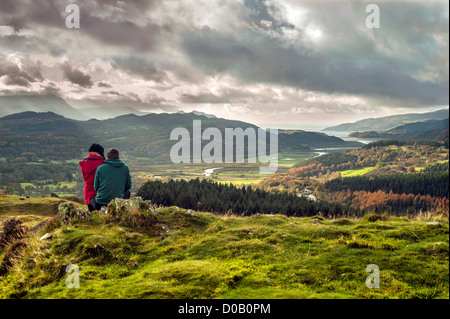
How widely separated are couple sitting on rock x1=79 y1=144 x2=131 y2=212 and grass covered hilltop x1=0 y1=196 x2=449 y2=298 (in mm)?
933

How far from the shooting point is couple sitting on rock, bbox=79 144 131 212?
988cm

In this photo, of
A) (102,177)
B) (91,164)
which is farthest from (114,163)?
(91,164)

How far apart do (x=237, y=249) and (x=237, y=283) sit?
2286 mm

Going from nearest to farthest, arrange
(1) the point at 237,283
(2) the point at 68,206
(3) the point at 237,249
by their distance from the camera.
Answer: (1) the point at 237,283 → (3) the point at 237,249 → (2) the point at 68,206

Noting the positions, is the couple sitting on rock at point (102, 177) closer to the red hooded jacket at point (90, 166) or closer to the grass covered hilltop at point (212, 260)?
the red hooded jacket at point (90, 166)

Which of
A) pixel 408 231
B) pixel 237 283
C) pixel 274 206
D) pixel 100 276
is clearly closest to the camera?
pixel 237 283

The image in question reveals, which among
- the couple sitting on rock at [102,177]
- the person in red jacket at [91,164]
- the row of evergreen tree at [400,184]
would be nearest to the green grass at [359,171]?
the row of evergreen tree at [400,184]

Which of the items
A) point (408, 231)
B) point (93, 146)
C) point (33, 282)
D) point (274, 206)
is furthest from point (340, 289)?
point (274, 206)

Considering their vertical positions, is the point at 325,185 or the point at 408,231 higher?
the point at 408,231

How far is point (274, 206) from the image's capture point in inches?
736

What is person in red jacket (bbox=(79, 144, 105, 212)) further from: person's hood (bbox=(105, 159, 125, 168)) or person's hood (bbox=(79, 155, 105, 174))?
person's hood (bbox=(105, 159, 125, 168))

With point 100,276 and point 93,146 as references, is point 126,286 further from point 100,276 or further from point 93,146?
point 93,146

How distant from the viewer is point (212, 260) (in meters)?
6.34

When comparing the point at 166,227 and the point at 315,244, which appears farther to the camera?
the point at 166,227
